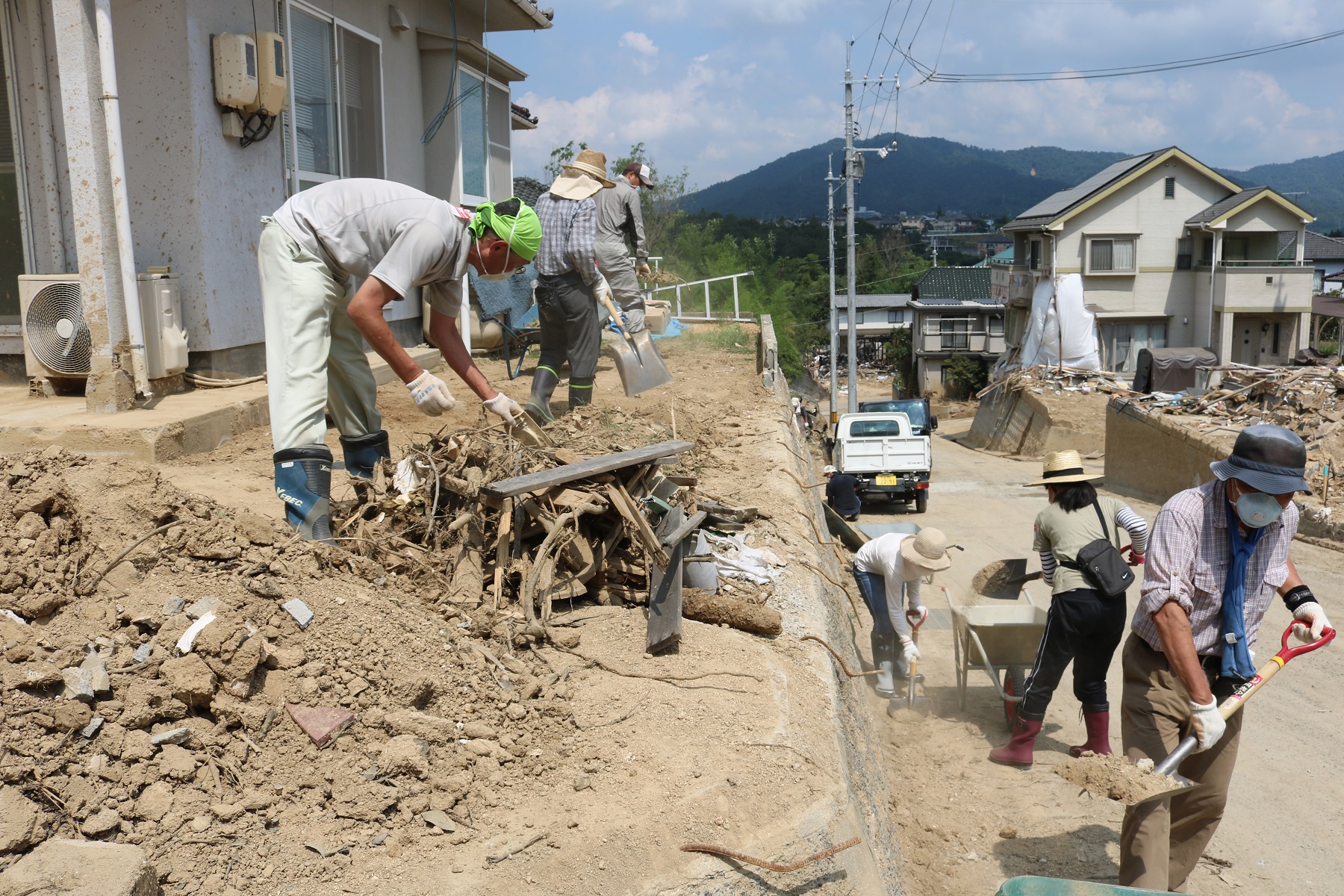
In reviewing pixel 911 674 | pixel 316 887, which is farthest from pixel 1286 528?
pixel 316 887

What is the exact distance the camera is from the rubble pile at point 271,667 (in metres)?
2.55

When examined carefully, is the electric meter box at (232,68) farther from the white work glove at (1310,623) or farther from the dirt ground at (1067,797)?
the white work glove at (1310,623)

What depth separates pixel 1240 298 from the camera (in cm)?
3384

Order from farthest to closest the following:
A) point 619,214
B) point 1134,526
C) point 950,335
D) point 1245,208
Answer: point 950,335 < point 1245,208 < point 619,214 < point 1134,526

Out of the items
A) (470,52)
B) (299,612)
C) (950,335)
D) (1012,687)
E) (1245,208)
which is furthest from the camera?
(950,335)

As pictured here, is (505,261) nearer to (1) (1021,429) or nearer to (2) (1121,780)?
(2) (1121,780)

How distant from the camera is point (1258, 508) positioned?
11.3 feet

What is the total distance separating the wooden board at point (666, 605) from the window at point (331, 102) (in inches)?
198

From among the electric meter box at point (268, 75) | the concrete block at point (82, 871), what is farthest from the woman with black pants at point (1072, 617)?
the electric meter box at point (268, 75)

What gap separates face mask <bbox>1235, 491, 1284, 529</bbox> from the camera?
343 centimetres

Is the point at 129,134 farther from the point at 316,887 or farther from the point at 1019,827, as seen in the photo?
the point at 1019,827

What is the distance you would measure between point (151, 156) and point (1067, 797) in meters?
6.44

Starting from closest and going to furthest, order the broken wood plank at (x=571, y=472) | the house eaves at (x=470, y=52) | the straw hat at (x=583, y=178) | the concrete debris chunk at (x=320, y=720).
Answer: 1. the concrete debris chunk at (x=320, y=720)
2. the broken wood plank at (x=571, y=472)
3. the straw hat at (x=583, y=178)
4. the house eaves at (x=470, y=52)

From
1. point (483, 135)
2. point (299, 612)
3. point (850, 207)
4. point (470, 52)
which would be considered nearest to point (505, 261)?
point (299, 612)
